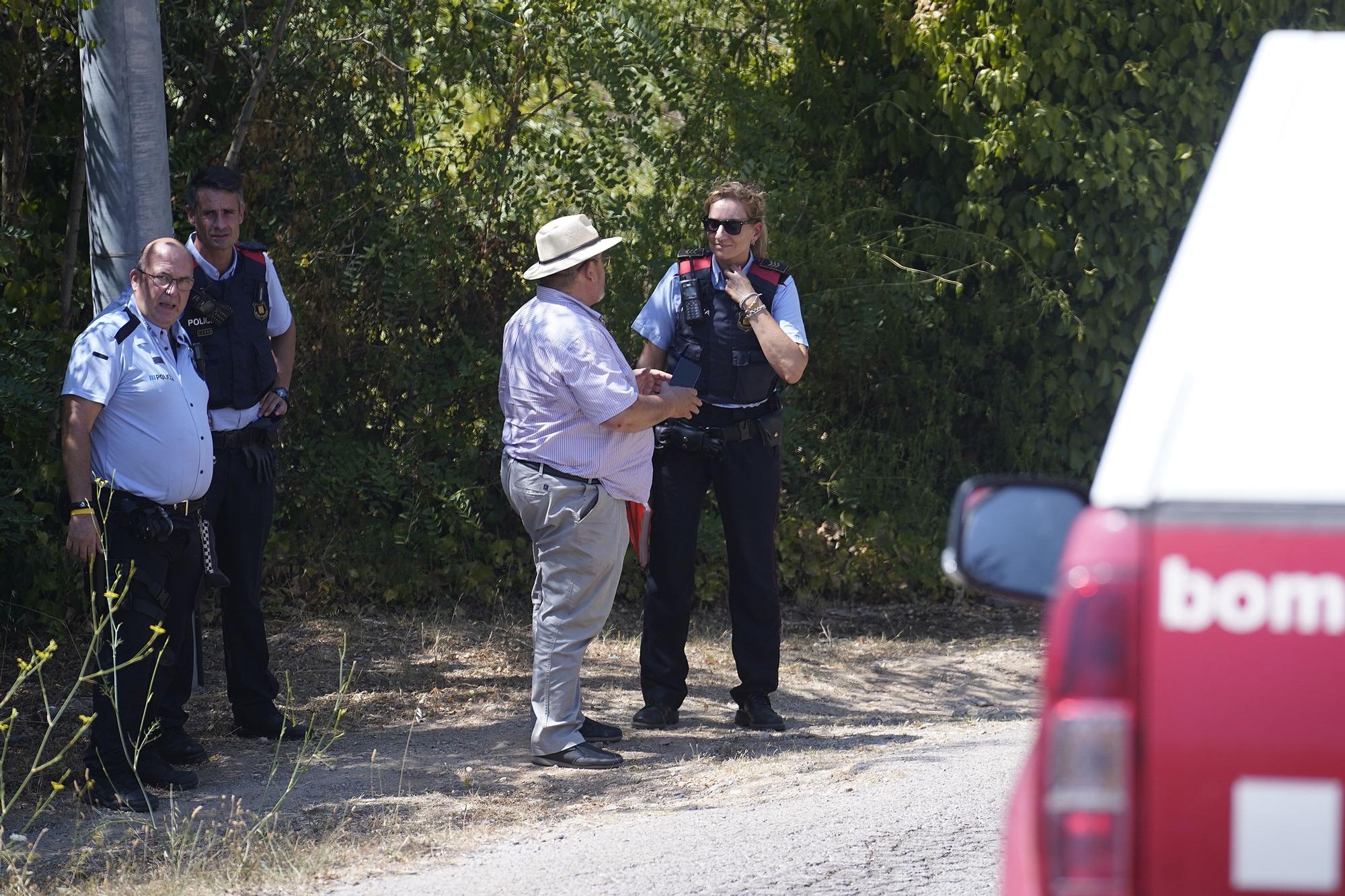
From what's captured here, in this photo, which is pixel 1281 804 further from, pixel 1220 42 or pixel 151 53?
pixel 1220 42

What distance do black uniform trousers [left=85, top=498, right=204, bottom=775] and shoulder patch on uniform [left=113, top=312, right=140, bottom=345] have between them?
0.53 m

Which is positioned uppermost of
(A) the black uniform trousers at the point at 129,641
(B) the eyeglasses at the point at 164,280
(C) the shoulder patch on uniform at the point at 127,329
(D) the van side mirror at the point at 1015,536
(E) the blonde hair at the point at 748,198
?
(E) the blonde hair at the point at 748,198

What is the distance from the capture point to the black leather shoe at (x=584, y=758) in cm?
563

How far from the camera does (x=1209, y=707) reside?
5.45ft

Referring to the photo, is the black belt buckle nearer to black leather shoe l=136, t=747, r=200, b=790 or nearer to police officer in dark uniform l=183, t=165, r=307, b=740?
police officer in dark uniform l=183, t=165, r=307, b=740

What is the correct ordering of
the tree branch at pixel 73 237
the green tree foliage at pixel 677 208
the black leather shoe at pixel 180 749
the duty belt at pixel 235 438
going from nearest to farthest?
the black leather shoe at pixel 180 749, the duty belt at pixel 235 438, the tree branch at pixel 73 237, the green tree foliage at pixel 677 208

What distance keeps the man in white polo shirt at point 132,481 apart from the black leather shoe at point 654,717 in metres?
1.98

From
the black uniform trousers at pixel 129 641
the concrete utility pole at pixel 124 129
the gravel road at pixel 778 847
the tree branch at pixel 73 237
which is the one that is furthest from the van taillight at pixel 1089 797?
the tree branch at pixel 73 237

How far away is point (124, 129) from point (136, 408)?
1.77 m

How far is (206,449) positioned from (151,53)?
79.1 inches

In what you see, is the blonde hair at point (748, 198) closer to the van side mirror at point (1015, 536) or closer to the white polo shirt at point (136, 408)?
the white polo shirt at point (136, 408)

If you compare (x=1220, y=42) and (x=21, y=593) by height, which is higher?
(x=1220, y=42)

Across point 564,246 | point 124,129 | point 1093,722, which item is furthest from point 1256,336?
point 124,129

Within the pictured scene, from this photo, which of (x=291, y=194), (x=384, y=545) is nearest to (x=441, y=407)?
(x=384, y=545)
